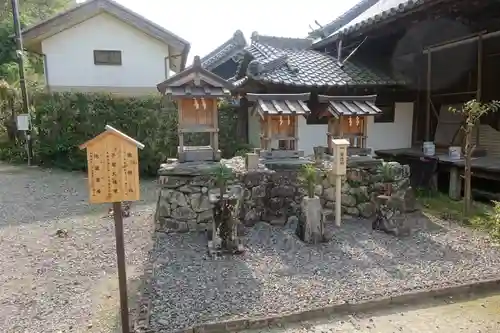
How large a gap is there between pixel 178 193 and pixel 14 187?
640 cm

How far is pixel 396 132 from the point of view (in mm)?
11977

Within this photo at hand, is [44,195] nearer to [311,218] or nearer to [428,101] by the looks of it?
[311,218]

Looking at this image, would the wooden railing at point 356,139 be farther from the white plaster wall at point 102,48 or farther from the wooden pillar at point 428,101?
the white plaster wall at point 102,48

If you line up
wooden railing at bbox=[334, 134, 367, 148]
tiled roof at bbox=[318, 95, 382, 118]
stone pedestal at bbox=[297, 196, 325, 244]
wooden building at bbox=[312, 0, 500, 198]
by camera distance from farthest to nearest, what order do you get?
1. wooden building at bbox=[312, 0, 500, 198]
2. wooden railing at bbox=[334, 134, 367, 148]
3. tiled roof at bbox=[318, 95, 382, 118]
4. stone pedestal at bbox=[297, 196, 325, 244]

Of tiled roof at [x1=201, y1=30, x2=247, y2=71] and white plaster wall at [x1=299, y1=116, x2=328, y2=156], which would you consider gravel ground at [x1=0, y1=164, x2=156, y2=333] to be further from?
tiled roof at [x1=201, y1=30, x2=247, y2=71]

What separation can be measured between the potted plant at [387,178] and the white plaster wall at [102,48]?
37.6ft

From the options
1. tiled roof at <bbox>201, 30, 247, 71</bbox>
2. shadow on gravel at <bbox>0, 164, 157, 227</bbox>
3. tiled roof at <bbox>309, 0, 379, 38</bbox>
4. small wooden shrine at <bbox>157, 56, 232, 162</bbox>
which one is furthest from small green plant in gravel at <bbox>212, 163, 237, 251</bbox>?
tiled roof at <bbox>201, 30, 247, 71</bbox>

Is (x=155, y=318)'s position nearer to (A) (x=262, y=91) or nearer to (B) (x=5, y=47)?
(A) (x=262, y=91)

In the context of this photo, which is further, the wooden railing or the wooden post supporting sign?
the wooden railing

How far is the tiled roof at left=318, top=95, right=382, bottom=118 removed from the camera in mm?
7276

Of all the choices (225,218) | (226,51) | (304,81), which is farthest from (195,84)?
(226,51)

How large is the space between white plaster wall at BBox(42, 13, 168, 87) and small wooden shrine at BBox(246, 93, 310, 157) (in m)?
9.68

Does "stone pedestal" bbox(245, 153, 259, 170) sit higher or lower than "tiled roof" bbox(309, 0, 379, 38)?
lower

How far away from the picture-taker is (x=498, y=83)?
9.52 meters
